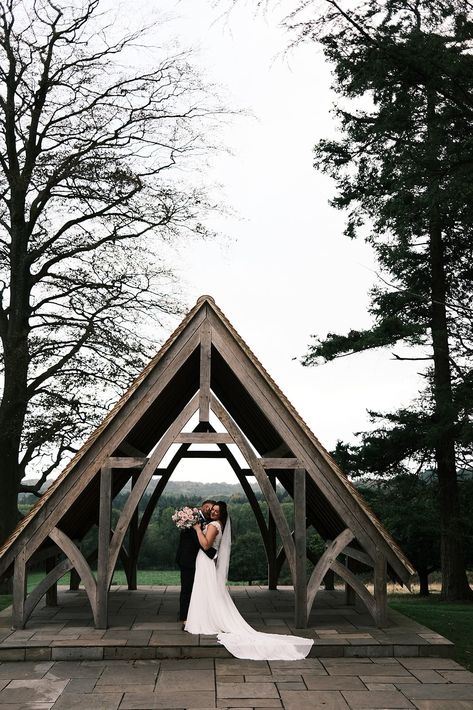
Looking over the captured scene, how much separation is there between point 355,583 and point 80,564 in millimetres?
3133

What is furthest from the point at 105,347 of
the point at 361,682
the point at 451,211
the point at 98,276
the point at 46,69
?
the point at 361,682

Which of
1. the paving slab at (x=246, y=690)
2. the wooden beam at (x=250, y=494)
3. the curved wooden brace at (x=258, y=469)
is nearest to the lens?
the paving slab at (x=246, y=690)

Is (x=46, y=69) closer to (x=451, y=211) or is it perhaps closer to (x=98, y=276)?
(x=98, y=276)

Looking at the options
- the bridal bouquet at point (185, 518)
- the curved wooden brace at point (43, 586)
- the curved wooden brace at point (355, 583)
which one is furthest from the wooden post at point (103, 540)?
the curved wooden brace at point (355, 583)

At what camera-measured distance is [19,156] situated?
18250 mm

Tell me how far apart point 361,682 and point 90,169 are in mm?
12985

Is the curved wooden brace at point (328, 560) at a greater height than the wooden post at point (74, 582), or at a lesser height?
greater

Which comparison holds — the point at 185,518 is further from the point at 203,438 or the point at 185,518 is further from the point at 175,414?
the point at 175,414

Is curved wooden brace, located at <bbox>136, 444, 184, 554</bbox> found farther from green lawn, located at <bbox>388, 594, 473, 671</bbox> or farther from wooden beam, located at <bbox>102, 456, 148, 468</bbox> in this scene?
green lawn, located at <bbox>388, 594, 473, 671</bbox>

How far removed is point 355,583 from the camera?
30.7 feet

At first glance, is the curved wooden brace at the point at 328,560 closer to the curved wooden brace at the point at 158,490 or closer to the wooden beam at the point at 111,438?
the wooden beam at the point at 111,438

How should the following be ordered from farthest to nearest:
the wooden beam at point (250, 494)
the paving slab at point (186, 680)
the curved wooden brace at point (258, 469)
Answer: the wooden beam at point (250, 494) → the curved wooden brace at point (258, 469) → the paving slab at point (186, 680)

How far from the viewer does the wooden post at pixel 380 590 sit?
927cm

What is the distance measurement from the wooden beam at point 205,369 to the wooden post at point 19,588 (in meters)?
2.58
